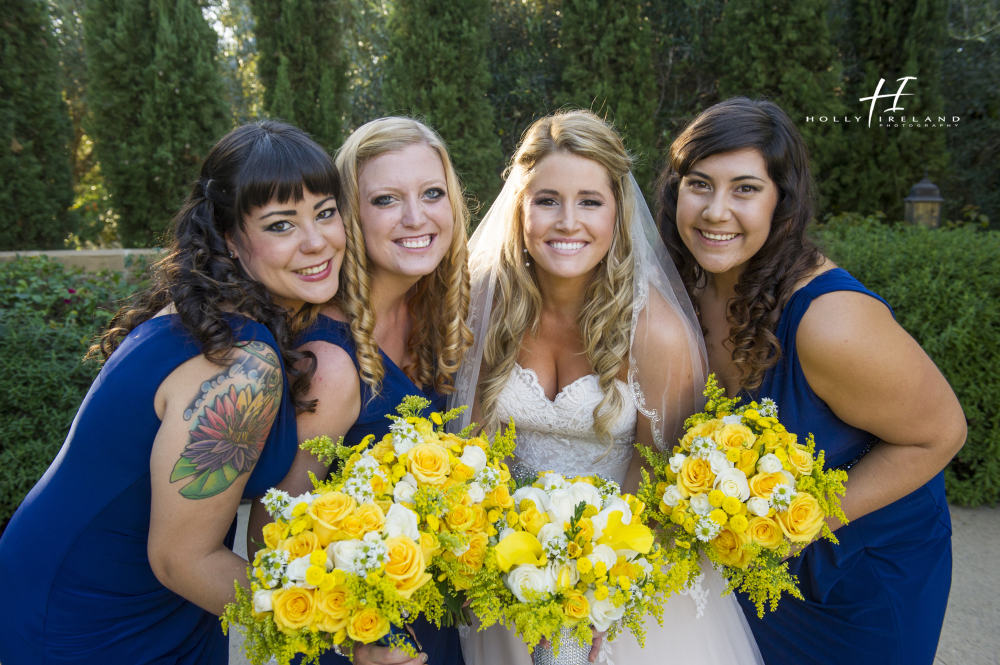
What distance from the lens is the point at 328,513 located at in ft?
5.56

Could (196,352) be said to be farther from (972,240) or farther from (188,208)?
(972,240)

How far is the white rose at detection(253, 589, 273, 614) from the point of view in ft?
5.30

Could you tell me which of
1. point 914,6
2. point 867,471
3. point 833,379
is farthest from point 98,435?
point 914,6

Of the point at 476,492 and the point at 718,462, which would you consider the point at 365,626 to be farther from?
the point at 718,462

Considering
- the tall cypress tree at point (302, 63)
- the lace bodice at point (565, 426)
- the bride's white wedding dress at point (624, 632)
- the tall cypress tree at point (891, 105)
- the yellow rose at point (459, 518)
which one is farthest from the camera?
the tall cypress tree at point (891, 105)

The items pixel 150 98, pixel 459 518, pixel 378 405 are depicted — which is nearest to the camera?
pixel 459 518

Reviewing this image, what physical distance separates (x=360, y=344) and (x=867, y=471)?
1.97 meters

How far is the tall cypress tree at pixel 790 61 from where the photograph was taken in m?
8.04

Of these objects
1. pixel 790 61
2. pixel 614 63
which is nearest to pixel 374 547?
pixel 614 63

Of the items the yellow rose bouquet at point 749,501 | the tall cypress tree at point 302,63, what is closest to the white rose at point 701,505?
the yellow rose bouquet at point 749,501

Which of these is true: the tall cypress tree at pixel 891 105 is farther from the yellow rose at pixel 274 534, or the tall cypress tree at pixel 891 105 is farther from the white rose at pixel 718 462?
the yellow rose at pixel 274 534

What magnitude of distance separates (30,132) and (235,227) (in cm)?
742

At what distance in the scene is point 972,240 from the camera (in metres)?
5.08

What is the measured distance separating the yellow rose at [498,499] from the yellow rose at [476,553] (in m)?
0.12
